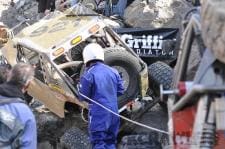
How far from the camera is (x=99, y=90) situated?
716cm

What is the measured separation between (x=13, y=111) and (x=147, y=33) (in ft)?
18.6

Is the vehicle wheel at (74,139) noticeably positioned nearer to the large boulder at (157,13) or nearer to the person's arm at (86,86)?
the person's arm at (86,86)

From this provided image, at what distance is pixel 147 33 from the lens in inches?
401

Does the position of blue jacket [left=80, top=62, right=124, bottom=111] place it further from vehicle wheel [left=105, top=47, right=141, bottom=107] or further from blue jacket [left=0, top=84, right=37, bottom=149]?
blue jacket [left=0, top=84, right=37, bottom=149]

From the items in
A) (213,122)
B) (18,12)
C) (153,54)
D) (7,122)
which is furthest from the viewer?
(18,12)

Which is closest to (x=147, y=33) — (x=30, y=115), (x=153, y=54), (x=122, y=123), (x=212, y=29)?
(x=153, y=54)

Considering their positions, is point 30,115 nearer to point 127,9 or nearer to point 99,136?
point 99,136

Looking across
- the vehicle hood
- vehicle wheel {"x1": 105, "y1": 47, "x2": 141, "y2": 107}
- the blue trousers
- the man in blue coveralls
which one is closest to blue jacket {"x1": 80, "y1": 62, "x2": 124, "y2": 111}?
the man in blue coveralls

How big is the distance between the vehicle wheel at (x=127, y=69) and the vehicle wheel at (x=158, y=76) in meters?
0.36

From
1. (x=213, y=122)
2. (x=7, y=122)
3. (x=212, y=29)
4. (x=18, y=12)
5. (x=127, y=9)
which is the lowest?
(x=18, y=12)

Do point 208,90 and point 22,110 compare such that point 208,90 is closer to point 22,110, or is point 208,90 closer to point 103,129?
point 22,110

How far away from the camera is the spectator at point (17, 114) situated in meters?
4.74

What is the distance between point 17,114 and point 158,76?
4.54 meters

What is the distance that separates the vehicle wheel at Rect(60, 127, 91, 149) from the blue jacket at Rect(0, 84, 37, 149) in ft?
11.0
